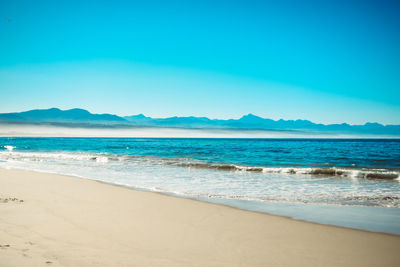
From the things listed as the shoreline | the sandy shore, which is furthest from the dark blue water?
the sandy shore

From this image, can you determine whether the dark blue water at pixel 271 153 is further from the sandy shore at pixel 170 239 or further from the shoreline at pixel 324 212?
the sandy shore at pixel 170 239

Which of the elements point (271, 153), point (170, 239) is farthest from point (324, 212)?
point (271, 153)

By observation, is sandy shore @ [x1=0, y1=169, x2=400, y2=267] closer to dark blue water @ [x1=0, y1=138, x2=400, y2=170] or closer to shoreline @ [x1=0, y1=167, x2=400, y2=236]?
shoreline @ [x1=0, y1=167, x2=400, y2=236]

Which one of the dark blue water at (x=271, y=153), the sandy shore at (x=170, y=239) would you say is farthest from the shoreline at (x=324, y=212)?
the dark blue water at (x=271, y=153)

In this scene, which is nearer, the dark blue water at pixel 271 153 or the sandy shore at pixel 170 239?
the sandy shore at pixel 170 239

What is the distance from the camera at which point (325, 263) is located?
4383 millimetres

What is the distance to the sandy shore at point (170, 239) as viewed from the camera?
14.2ft

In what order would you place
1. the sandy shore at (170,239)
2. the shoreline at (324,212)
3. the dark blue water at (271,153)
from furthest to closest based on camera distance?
the dark blue water at (271,153) → the shoreline at (324,212) → the sandy shore at (170,239)

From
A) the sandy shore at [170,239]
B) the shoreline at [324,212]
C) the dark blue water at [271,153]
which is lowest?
the dark blue water at [271,153]

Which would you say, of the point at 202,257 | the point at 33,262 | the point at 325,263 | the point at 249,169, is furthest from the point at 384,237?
the point at 249,169

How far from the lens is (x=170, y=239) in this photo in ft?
17.5

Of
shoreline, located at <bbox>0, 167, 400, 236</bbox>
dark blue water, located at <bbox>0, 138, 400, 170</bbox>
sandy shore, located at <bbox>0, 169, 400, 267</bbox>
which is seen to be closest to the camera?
sandy shore, located at <bbox>0, 169, 400, 267</bbox>

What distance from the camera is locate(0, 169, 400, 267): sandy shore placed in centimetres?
432

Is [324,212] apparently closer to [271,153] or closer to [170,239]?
[170,239]
